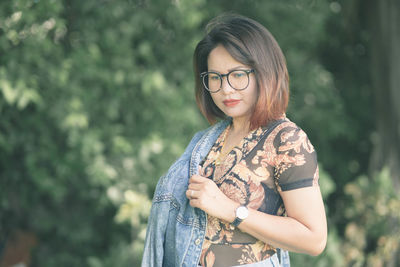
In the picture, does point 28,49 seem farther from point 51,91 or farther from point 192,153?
point 192,153

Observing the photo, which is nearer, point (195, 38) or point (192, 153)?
point (192, 153)

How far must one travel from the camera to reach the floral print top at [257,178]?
1360 mm

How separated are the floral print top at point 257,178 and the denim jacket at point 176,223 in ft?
0.15

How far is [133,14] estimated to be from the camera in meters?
3.75

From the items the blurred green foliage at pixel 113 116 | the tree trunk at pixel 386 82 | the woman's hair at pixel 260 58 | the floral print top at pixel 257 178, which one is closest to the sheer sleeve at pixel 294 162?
the floral print top at pixel 257 178

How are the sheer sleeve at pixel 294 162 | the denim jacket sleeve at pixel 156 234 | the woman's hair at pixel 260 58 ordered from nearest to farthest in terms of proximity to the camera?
the sheer sleeve at pixel 294 162
the woman's hair at pixel 260 58
the denim jacket sleeve at pixel 156 234

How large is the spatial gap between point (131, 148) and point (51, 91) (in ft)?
2.48

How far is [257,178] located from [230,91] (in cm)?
30

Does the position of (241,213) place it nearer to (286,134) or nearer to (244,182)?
(244,182)

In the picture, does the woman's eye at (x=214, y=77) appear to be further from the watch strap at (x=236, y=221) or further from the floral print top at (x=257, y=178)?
the watch strap at (x=236, y=221)

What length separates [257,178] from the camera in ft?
4.71

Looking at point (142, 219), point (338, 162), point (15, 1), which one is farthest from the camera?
point (338, 162)

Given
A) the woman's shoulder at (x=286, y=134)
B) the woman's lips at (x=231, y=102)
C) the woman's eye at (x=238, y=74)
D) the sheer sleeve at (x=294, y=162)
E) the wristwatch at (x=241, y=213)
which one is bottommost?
the wristwatch at (x=241, y=213)

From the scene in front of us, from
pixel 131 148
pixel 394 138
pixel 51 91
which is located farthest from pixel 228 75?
pixel 394 138
